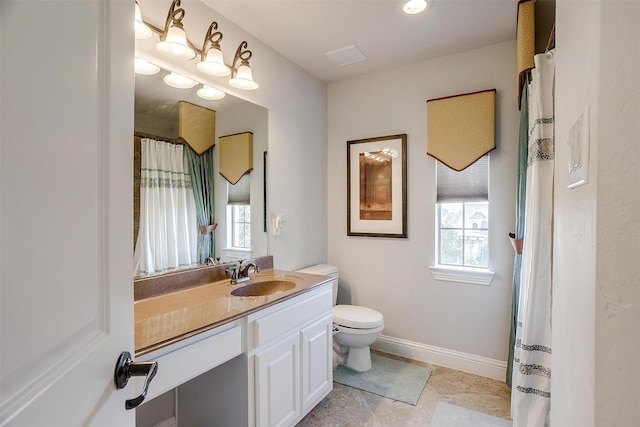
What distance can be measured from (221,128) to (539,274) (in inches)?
83.3

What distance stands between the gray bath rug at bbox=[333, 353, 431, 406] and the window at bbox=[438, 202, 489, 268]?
95cm

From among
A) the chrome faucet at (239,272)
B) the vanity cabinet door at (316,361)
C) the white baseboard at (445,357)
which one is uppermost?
the chrome faucet at (239,272)

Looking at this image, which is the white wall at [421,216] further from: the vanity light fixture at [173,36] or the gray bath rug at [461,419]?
the vanity light fixture at [173,36]

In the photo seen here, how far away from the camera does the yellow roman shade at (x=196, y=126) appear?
1839 mm

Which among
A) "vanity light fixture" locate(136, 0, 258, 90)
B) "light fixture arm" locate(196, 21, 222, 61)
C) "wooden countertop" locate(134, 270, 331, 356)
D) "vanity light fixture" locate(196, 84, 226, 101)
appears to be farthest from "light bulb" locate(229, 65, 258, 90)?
"wooden countertop" locate(134, 270, 331, 356)

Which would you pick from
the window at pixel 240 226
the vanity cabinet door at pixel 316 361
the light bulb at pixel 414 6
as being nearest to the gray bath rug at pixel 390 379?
the vanity cabinet door at pixel 316 361

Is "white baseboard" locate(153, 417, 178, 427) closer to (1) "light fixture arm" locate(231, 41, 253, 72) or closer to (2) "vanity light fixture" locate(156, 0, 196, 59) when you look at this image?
(2) "vanity light fixture" locate(156, 0, 196, 59)

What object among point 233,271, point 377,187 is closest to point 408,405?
point 233,271

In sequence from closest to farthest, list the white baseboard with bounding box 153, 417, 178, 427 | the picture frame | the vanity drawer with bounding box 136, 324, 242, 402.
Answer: the vanity drawer with bounding box 136, 324, 242, 402, the white baseboard with bounding box 153, 417, 178, 427, the picture frame

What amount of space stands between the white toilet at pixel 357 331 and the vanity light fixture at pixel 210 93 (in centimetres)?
153

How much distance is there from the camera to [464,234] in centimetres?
258

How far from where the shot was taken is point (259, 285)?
199cm

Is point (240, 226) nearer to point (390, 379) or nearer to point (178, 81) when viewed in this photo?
point (178, 81)

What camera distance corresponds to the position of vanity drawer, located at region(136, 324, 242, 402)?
1.08 meters
